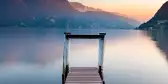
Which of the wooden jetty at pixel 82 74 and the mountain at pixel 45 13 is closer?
the wooden jetty at pixel 82 74

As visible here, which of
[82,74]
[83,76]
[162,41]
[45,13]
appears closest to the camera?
[83,76]

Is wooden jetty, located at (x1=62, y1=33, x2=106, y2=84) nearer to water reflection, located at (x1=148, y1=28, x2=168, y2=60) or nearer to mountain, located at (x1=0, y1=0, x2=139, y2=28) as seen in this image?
water reflection, located at (x1=148, y1=28, x2=168, y2=60)

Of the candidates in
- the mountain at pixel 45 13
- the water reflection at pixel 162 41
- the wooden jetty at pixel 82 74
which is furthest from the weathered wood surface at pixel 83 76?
the mountain at pixel 45 13

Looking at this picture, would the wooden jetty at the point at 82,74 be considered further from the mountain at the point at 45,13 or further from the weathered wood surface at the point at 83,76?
the mountain at the point at 45,13

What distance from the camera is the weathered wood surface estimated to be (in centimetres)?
546

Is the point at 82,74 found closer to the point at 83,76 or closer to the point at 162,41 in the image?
the point at 83,76

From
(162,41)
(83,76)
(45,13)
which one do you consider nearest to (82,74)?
(83,76)

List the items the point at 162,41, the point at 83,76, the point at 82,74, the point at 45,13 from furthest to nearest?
the point at 45,13
the point at 162,41
the point at 82,74
the point at 83,76

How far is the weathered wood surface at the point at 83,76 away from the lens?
17.9 ft

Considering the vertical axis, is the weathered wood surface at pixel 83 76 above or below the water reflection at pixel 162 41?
below

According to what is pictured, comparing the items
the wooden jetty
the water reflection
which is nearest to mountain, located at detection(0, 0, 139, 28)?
the water reflection

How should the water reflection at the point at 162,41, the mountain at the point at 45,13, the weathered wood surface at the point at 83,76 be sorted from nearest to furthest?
the weathered wood surface at the point at 83,76
the water reflection at the point at 162,41
the mountain at the point at 45,13

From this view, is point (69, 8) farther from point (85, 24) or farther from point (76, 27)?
point (76, 27)

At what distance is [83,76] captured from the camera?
5891 mm
